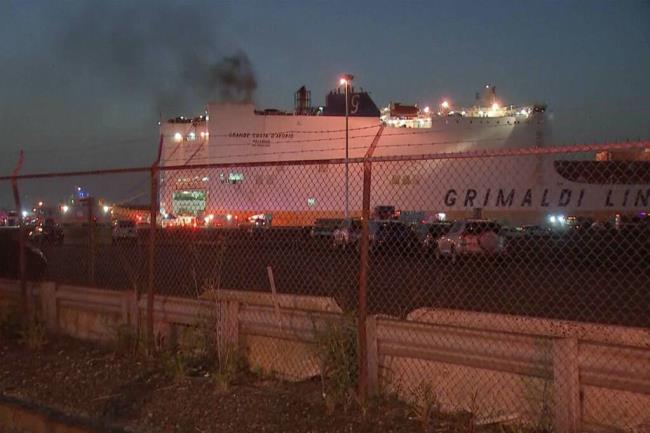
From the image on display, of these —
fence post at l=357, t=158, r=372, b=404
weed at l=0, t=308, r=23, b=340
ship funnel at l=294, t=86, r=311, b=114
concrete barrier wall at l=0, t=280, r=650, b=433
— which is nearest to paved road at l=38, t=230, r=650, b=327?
weed at l=0, t=308, r=23, b=340

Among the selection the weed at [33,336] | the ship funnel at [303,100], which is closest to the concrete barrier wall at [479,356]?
the weed at [33,336]

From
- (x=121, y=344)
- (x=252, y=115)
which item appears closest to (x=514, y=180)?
(x=121, y=344)

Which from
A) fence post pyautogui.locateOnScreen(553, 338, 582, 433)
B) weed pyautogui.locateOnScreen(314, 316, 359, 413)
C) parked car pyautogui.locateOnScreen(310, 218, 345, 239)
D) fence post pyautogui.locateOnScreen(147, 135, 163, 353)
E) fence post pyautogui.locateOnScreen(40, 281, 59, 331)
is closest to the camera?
fence post pyautogui.locateOnScreen(553, 338, 582, 433)

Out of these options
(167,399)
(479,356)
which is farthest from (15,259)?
(479,356)

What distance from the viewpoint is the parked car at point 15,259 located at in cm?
1360

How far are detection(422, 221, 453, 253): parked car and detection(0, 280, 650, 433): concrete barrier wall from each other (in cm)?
1266

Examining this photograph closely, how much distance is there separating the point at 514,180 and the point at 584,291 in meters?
12.6

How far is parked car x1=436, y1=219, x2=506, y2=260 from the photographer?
21.1 meters

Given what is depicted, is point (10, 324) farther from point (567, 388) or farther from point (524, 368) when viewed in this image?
point (567, 388)

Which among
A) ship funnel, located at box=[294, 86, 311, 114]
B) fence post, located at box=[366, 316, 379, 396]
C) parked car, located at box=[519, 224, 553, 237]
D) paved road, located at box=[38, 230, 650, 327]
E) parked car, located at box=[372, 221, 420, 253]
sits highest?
ship funnel, located at box=[294, 86, 311, 114]

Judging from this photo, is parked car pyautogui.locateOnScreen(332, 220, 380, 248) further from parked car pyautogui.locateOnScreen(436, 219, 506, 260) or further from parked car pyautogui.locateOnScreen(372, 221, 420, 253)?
parked car pyautogui.locateOnScreen(436, 219, 506, 260)

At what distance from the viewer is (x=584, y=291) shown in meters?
17.4

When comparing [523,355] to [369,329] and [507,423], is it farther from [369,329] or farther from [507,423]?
[369,329]

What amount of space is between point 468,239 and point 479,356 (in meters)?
17.2
